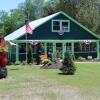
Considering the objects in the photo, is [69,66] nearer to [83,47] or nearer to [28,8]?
[83,47]

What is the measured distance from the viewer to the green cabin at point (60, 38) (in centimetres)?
4841

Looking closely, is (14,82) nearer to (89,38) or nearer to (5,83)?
(5,83)

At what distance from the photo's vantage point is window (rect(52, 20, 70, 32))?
49344 mm

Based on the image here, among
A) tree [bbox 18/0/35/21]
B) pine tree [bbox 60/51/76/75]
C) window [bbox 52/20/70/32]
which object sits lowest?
pine tree [bbox 60/51/76/75]

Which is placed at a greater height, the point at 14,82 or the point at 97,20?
the point at 97,20

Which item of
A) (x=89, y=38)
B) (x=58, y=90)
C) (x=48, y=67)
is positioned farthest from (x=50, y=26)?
(x=58, y=90)

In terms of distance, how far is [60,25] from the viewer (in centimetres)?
4931

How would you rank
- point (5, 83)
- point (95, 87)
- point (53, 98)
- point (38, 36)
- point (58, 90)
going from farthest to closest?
point (38, 36), point (5, 83), point (95, 87), point (58, 90), point (53, 98)

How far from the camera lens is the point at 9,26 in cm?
7588

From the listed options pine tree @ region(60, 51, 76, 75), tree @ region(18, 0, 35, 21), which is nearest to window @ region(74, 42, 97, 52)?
pine tree @ region(60, 51, 76, 75)

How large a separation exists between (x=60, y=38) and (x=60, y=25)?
1.39 meters

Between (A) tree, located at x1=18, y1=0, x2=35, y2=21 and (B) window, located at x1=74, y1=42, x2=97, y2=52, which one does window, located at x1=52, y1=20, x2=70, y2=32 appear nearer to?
(B) window, located at x1=74, y1=42, x2=97, y2=52

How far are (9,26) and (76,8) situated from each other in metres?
11.1

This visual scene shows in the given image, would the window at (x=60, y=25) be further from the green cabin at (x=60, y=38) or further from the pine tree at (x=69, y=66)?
the pine tree at (x=69, y=66)
